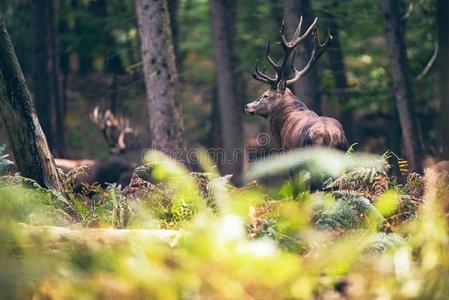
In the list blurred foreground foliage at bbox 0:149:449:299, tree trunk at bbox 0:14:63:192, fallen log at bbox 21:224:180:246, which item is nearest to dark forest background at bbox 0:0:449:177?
tree trunk at bbox 0:14:63:192

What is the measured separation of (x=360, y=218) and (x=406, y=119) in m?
9.07

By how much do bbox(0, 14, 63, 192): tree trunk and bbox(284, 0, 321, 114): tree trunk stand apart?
25.9 feet

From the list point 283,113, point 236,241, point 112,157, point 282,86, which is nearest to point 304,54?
point 282,86

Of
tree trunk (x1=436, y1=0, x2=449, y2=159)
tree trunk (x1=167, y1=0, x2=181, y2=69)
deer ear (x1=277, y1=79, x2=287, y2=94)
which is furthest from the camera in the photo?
tree trunk (x1=167, y1=0, x2=181, y2=69)

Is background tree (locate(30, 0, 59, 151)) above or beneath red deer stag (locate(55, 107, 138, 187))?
above

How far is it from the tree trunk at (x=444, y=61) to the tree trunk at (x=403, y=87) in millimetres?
979

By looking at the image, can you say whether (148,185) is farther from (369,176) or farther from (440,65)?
(440,65)

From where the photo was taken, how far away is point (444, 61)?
15648 mm

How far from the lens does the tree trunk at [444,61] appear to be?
15.6 m

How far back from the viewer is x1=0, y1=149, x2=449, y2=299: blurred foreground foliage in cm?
615

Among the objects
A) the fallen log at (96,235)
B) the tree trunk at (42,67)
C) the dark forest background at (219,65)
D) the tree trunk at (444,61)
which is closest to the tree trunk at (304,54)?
the dark forest background at (219,65)

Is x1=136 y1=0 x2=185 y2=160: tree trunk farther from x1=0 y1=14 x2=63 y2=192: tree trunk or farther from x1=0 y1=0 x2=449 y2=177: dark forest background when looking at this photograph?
x1=0 y1=14 x2=63 y2=192: tree trunk

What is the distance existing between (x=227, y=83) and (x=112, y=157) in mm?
3037

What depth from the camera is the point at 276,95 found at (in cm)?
1273
